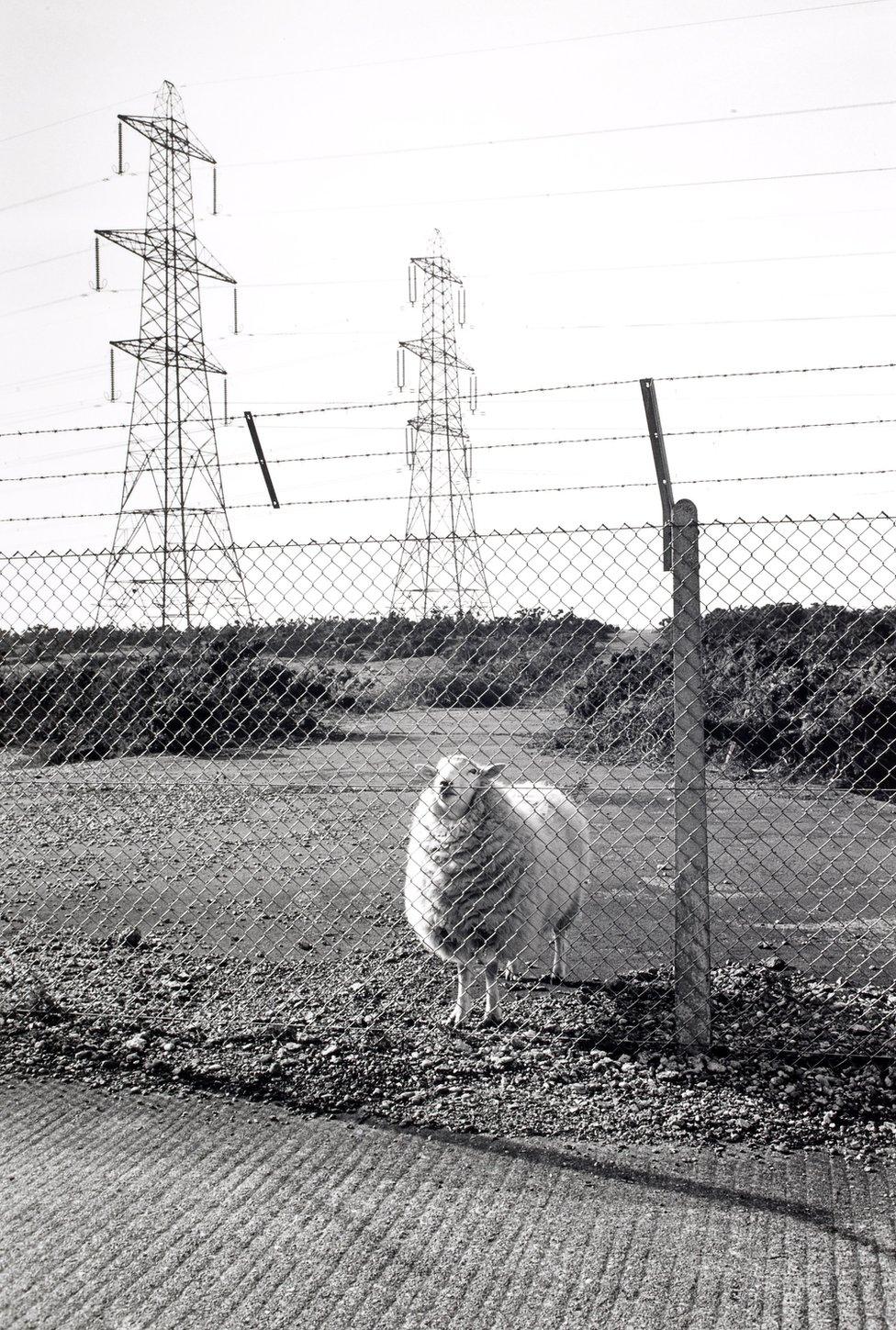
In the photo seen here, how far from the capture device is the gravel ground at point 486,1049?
3.99 meters

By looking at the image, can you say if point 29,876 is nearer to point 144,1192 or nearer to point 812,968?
point 144,1192

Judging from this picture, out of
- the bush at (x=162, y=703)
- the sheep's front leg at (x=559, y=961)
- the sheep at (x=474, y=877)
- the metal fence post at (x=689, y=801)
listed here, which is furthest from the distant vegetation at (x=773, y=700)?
the metal fence post at (x=689, y=801)

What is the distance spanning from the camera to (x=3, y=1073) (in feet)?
14.6

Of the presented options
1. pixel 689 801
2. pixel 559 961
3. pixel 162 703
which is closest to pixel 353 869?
pixel 559 961

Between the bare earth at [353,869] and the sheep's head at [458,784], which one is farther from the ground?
the sheep's head at [458,784]

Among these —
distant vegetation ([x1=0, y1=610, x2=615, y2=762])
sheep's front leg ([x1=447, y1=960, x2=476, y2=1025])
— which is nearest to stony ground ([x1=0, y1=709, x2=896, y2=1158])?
sheep's front leg ([x1=447, y1=960, x2=476, y2=1025])

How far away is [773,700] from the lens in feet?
39.1

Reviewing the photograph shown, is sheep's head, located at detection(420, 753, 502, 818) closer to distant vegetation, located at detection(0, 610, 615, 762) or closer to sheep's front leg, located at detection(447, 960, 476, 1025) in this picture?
sheep's front leg, located at detection(447, 960, 476, 1025)

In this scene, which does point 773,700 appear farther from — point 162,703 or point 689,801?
point 689,801

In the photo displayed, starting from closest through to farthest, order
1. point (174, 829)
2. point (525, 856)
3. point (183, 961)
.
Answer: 1. point (525, 856)
2. point (183, 961)
3. point (174, 829)

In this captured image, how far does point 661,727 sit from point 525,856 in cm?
710

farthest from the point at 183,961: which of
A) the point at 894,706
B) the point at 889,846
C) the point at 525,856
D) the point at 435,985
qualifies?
the point at 894,706

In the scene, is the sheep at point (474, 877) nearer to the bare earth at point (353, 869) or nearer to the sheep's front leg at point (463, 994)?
the sheep's front leg at point (463, 994)

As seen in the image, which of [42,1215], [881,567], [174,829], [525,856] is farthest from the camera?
[174,829]
